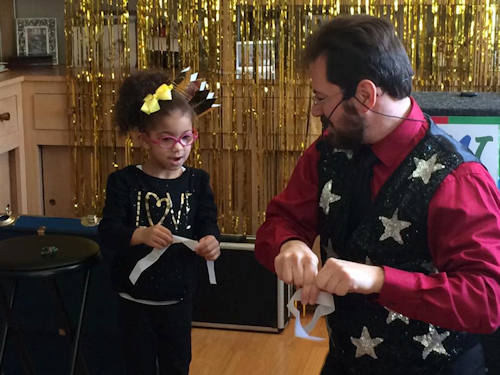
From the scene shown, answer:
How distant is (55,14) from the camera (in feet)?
13.9

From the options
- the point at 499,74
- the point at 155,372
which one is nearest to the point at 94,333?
the point at 155,372

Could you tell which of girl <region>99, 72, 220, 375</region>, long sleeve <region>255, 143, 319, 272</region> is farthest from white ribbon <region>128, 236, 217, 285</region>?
long sleeve <region>255, 143, 319, 272</region>

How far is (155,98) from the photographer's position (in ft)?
7.55

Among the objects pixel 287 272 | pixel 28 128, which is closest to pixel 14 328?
pixel 287 272

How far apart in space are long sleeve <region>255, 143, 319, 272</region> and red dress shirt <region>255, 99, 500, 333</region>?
1.4 inches

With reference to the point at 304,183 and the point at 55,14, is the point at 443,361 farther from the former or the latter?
the point at 55,14

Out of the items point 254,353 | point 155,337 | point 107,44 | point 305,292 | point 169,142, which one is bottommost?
point 254,353

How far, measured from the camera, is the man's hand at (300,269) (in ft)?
4.46

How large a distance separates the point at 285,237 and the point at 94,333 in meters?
1.28

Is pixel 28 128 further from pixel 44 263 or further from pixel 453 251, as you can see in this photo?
pixel 453 251

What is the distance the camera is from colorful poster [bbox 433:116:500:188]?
176 centimetres

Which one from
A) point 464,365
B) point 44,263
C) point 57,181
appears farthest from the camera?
point 57,181

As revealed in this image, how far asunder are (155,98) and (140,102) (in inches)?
3.9

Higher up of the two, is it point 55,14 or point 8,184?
point 55,14
